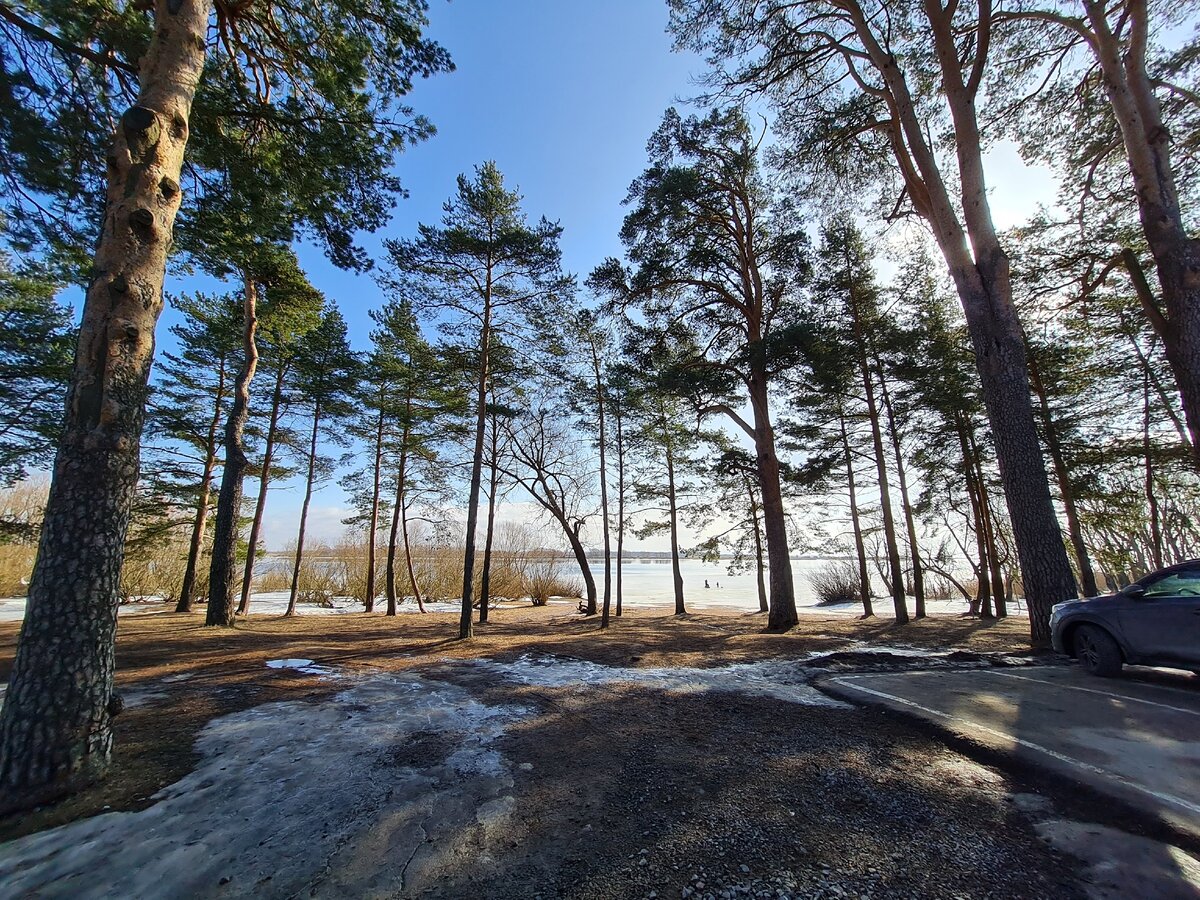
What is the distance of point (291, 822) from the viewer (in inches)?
95.6

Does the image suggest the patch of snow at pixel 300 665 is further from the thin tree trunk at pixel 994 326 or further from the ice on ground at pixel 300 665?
the thin tree trunk at pixel 994 326

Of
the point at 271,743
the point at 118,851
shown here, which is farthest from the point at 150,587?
the point at 118,851


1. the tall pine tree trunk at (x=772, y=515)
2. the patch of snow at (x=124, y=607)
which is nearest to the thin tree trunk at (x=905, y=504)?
the tall pine tree trunk at (x=772, y=515)

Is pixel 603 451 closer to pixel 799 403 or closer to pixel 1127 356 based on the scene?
pixel 799 403

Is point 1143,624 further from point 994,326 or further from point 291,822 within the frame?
point 291,822

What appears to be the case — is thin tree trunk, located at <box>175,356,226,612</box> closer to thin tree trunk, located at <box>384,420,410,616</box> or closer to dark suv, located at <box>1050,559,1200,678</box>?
thin tree trunk, located at <box>384,420,410,616</box>

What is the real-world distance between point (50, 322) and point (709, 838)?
16093 millimetres

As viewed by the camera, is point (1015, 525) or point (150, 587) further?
point (150, 587)

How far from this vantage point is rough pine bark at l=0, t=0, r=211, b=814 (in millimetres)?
2748

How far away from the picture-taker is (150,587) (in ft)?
61.5

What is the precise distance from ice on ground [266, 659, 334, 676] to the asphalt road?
6673 mm

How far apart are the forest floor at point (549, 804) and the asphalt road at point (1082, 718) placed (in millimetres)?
291

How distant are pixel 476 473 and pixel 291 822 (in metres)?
7.97

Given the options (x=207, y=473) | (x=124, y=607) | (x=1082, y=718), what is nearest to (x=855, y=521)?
(x=1082, y=718)
